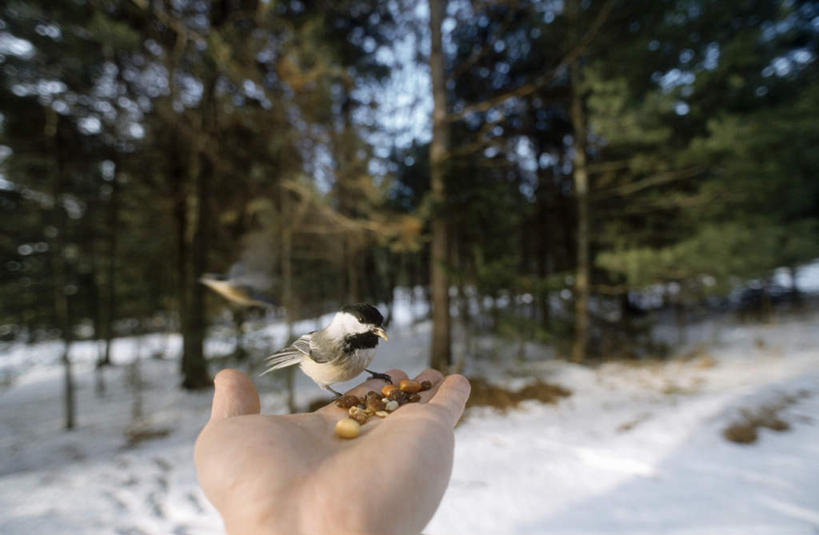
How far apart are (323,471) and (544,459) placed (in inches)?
82.5

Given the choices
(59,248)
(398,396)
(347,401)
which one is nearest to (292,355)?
(347,401)

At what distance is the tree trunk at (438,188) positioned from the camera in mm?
3299

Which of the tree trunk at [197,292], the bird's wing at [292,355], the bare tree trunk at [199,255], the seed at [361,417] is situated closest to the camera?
the bird's wing at [292,355]

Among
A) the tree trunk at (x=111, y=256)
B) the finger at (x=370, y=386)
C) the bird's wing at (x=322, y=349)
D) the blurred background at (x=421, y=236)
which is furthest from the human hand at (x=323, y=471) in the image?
→ the tree trunk at (x=111, y=256)

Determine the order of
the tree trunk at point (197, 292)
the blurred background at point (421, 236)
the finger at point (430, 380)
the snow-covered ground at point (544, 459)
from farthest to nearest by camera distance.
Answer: the tree trunk at point (197, 292)
the blurred background at point (421, 236)
the snow-covered ground at point (544, 459)
the finger at point (430, 380)

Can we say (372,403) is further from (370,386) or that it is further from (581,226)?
(581,226)

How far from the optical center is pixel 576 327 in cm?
475

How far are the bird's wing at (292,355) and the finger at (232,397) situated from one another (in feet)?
0.52

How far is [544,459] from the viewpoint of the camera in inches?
91.4

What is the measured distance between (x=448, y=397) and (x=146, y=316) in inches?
264

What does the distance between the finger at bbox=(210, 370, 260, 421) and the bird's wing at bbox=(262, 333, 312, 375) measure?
0.52ft

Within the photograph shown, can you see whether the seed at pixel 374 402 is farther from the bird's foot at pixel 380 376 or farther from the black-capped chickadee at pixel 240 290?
the black-capped chickadee at pixel 240 290

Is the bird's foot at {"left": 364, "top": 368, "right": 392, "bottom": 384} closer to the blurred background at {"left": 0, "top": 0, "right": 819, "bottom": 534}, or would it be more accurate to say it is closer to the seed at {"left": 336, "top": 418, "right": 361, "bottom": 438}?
the seed at {"left": 336, "top": 418, "right": 361, "bottom": 438}

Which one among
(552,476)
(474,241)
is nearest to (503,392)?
(552,476)
